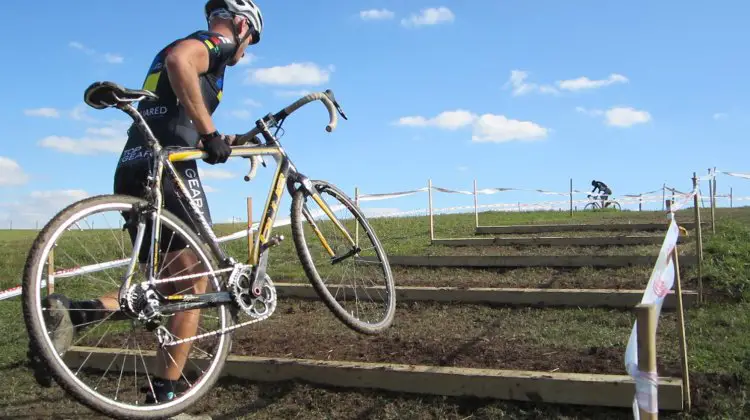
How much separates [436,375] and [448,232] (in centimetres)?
1024

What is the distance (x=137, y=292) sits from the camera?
9.57 ft

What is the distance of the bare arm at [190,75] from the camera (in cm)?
312

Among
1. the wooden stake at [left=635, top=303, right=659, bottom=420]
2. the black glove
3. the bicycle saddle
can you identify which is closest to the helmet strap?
the black glove

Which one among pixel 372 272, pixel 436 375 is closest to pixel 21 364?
pixel 372 272

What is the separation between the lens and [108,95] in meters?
3.01

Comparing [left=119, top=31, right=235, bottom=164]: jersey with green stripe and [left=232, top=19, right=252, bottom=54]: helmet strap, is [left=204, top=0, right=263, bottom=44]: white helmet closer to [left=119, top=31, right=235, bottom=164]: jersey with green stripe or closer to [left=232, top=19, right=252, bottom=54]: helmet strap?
[left=232, top=19, right=252, bottom=54]: helmet strap

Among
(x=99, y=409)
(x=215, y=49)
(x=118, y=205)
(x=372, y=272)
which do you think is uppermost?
(x=215, y=49)

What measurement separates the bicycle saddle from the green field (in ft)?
8.37

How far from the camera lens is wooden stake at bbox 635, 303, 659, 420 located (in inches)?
86.6

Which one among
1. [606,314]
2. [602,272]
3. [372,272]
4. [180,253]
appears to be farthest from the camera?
[602,272]

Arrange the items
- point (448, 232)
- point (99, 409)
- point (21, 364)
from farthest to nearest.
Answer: point (448, 232) → point (21, 364) → point (99, 409)

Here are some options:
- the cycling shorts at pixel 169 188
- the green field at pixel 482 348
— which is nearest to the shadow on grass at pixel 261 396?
the green field at pixel 482 348

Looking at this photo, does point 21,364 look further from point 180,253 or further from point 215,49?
point 215,49

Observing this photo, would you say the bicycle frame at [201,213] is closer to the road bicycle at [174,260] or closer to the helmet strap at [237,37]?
the road bicycle at [174,260]
